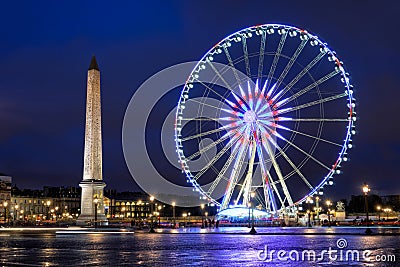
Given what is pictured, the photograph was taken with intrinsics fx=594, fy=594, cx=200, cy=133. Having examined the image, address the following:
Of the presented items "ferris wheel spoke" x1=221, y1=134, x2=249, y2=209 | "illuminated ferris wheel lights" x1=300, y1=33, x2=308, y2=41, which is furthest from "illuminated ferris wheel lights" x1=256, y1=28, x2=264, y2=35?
"ferris wheel spoke" x1=221, y1=134, x2=249, y2=209

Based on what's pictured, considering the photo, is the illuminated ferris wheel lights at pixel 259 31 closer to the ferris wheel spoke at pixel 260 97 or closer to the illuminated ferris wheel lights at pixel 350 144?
the ferris wheel spoke at pixel 260 97

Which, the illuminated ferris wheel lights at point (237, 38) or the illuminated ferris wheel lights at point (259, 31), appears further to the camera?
the illuminated ferris wheel lights at point (237, 38)

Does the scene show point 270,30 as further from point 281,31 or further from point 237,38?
point 237,38

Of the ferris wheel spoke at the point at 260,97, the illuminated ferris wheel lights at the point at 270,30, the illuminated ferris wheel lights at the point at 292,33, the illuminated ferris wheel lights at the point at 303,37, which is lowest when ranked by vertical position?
the ferris wheel spoke at the point at 260,97

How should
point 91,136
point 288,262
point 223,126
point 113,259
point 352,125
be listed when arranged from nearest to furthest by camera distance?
point 288,262 → point 113,259 → point 352,125 → point 223,126 → point 91,136

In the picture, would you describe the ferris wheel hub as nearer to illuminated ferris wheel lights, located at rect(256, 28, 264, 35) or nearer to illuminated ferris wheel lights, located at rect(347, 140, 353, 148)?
illuminated ferris wheel lights, located at rect(256, 28, 264, 35)

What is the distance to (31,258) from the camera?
58.5 feet

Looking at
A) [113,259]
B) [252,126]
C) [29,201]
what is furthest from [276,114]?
[29,201]

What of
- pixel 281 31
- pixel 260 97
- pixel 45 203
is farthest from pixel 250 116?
pixel 45 203

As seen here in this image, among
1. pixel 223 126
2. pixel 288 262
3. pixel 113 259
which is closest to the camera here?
pixel 288 262

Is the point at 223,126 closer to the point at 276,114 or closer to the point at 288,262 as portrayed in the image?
the point at 276,114

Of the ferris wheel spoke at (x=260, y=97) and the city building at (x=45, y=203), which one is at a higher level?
the ferris wheel spoke at (x=260, y=97)

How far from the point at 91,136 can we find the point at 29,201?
10004cm

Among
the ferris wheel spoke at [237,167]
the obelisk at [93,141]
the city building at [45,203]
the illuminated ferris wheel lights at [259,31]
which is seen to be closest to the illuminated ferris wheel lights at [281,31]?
the illuminated ferris wheel lights at [259,31]
